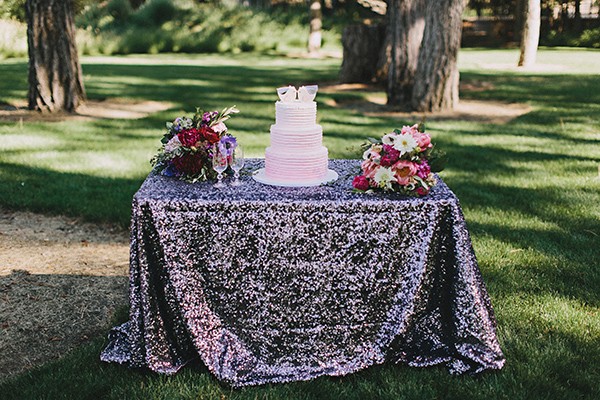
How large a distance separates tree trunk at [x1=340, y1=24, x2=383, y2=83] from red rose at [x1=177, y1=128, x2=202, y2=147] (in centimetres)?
1037

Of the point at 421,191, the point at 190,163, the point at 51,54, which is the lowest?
the point at 421,191

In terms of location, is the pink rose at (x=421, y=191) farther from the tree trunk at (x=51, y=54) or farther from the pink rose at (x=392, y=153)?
the tree trunk at (x=51, y=54)

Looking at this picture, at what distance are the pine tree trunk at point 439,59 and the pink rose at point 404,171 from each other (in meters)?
7.13

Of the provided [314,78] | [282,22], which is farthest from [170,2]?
[314,78]

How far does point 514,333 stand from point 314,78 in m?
12.1

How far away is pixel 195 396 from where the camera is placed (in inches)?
124

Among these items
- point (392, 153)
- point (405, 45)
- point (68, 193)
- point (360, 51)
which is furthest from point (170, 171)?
point (360, 51)

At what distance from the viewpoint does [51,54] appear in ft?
31.6

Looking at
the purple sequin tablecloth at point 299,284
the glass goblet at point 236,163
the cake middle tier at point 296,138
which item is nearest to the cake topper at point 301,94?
the cake middle tier at point 296,138

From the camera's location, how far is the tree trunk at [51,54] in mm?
9508

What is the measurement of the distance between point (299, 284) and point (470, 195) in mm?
3467

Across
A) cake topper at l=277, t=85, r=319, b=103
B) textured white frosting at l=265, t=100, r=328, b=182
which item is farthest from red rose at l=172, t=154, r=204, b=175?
cake topper at l=277, t=85, r=319, b=103

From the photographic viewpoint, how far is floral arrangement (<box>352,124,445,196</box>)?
10.7 feet

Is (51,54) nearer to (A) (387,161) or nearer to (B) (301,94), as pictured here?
(B) (301,94)
